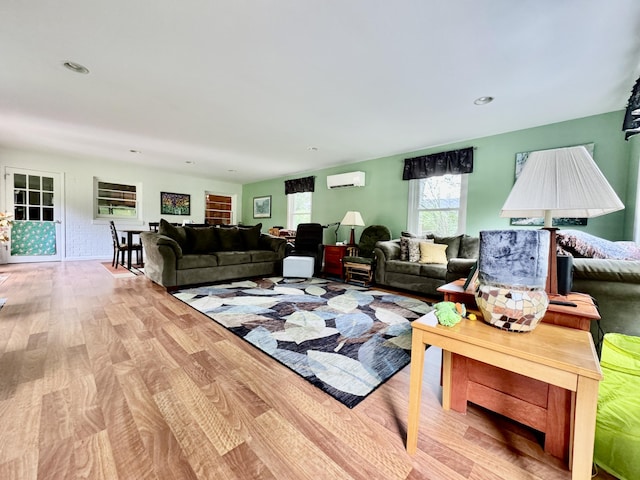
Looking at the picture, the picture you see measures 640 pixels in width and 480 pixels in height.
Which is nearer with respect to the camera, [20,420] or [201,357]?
[20,420]

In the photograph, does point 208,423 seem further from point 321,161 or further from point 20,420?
point 321,161

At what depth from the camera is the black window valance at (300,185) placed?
6129 mm

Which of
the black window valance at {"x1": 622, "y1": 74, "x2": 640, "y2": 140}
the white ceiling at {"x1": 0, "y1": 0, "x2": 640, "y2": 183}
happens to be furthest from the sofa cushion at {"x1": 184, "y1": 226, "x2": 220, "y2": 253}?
the black window valance at {"x1": 622, "y1": 74, "x2": 640, "y2": 140}

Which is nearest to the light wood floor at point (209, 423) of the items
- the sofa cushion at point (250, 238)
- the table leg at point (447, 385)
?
the table leg at point (447, 385)

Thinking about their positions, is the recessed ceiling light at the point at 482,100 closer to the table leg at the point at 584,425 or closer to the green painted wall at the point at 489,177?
the green painted wall at the point at 489,177

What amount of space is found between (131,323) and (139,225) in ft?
17.2

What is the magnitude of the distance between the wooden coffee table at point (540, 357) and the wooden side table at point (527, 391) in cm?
8

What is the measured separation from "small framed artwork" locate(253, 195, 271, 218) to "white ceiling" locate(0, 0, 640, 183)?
11.4ft

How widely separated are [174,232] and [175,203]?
363cm

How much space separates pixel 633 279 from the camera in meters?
1.41

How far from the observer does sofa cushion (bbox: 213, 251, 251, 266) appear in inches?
157

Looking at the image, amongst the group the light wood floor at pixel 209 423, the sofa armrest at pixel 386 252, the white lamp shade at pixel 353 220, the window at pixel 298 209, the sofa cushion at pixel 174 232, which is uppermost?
the window at pixel 298 209

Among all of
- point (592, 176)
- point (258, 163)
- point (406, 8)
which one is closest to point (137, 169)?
point (258, 163)

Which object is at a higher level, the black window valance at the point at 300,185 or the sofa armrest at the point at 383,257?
the black window valance at the point at 300,185
